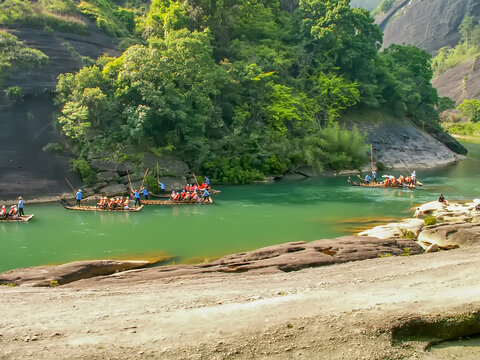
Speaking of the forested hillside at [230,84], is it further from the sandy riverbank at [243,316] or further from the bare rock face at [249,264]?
the sandy riverbank at [243,316]

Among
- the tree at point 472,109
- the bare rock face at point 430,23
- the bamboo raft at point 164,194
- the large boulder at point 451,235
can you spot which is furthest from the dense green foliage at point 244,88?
the bare rock face at point 430,23

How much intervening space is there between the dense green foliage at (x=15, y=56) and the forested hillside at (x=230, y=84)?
115 inches

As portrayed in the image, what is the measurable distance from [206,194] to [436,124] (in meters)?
49.5

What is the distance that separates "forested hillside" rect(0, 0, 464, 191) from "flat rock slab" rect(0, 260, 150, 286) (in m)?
23.3

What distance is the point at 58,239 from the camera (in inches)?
1038

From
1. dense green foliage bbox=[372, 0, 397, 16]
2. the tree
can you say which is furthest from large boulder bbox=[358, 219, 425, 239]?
dense green foliage bbox=[372, 0, 397, 16]

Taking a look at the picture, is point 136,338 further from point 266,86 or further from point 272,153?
point 266,86

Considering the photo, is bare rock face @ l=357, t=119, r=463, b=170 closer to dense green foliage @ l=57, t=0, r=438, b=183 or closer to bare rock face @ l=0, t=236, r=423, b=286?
dense green foliage @ l=57, t=0, r=438, b=183

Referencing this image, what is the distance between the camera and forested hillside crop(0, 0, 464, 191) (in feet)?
144

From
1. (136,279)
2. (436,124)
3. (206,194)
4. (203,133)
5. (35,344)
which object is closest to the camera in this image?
(35,344)

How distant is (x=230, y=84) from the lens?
50656 millimetres

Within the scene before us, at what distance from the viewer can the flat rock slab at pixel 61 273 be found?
16.8 metres

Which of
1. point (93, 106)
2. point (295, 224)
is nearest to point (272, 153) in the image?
point (93, 106)

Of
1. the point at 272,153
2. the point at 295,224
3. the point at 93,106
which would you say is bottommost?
the point at 295,224
